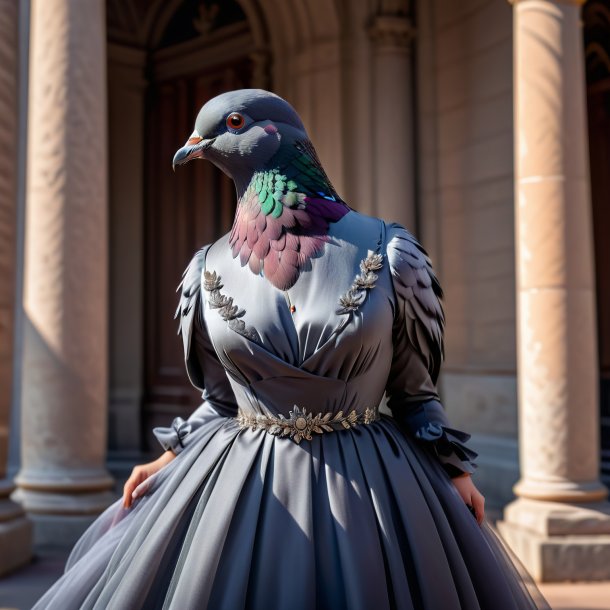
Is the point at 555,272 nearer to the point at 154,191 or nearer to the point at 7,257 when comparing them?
the point at 7,257

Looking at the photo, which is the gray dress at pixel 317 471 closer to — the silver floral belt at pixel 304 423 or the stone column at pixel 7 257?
the silver floral belt at pixel 304 423

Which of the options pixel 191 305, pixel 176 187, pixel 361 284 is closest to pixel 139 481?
pixel 191 305

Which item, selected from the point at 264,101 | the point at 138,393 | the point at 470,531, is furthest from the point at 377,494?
the point at 138,393

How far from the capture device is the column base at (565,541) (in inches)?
193

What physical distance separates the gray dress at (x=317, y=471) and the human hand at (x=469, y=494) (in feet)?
0.11

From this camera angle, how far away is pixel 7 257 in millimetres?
5004

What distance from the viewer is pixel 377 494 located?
6.09 feet

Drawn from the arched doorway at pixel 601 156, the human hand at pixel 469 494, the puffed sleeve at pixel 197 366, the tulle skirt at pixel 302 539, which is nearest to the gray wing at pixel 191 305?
the puffed sleeve at pixel 197 366

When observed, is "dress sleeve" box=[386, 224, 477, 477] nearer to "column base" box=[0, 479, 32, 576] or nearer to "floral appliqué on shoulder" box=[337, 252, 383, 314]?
"floral appliqué on shoulder" box=[337, 252, 383, 314]

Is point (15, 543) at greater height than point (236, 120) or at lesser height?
lesser

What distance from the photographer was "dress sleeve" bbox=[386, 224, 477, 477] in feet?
6.59

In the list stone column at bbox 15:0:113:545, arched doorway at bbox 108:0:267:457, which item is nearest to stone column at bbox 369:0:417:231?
arched doorway at bbox 108:0:267:457

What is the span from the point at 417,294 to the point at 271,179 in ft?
1.42

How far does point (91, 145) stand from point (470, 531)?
13.5 feet
